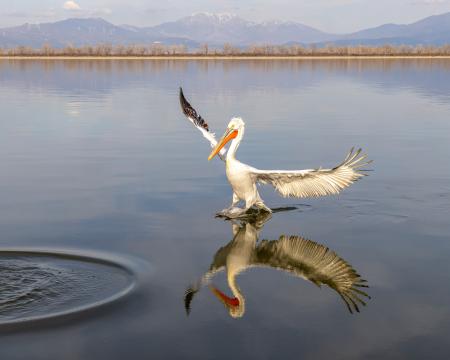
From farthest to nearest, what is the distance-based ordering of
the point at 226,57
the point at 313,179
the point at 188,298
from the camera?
the point at 226,57 < the point at 313,179 < the point at 188,298

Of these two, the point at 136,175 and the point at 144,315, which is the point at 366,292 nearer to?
the point at 144,315

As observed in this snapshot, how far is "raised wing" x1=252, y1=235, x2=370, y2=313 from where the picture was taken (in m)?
8.27

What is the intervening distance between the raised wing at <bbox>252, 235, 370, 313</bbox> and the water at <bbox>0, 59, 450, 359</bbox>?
7 centimetres

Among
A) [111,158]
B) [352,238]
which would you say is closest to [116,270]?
[352,238]

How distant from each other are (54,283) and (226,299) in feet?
6.13

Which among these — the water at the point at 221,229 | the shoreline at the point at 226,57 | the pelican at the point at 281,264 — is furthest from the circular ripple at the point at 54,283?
the shoreline at the point at 226,57

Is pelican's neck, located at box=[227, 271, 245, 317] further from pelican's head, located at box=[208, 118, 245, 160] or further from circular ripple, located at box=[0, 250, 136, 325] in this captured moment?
pelican's head, located at box=[208, 118, 245, 160]

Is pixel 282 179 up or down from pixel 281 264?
up

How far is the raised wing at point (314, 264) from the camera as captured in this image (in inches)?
326

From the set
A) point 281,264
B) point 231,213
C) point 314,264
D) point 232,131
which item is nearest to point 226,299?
point 281,264

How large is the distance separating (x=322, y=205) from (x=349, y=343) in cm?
548

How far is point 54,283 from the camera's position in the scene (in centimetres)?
823

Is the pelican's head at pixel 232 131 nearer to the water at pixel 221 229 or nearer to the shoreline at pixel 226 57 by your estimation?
the water at pixel 221 229

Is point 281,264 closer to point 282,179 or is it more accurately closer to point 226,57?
point 282,179
